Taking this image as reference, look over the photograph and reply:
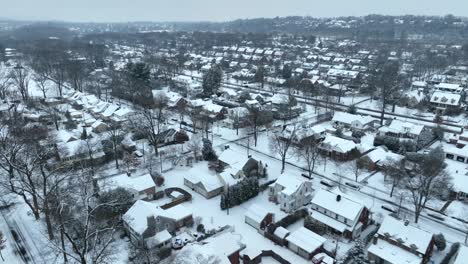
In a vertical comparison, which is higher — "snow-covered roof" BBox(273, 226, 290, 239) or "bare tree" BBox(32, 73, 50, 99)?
"bare tree" BBox(32, 73, 50, 99)

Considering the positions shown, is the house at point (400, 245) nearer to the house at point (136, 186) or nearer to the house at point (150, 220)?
the house at point (150, 220)

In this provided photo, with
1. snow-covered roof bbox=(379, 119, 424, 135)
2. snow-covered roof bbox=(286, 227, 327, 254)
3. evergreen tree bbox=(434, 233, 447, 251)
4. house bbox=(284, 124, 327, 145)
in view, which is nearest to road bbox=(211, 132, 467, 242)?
evergreen tree bbox=(434, 233, 447, 251)

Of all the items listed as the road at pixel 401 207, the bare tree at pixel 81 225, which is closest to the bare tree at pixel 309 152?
the road at pixel 401 207

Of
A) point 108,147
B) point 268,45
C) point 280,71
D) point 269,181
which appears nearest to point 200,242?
point 269,181

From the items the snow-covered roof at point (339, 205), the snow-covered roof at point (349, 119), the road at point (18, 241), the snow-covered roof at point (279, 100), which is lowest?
the road at point (18, 241)

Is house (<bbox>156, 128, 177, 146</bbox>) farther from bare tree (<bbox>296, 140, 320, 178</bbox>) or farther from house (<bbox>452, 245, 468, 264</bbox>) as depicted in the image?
house (<bbox>452, 245, 468, 264</bbox>)

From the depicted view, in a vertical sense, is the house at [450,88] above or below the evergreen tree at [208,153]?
above

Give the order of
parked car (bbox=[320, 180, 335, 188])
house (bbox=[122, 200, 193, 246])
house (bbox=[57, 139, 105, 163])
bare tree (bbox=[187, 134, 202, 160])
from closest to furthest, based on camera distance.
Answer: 1. house (bbox=[122, 200, 193, 246])
2. parked car (bbox=[320, 180, 335, 188])
3. house (bbox=[57, 139, 105, 163])
4. bare tree (bbox=[187, 134, 202, 160])
